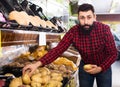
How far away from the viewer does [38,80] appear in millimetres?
2674

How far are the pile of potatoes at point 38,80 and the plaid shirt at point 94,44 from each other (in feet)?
0.74

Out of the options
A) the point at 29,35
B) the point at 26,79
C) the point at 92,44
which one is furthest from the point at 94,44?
the point at 26,79

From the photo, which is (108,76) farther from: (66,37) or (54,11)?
(54,11)

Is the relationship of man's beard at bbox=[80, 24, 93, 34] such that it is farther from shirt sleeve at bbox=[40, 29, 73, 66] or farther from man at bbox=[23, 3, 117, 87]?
shirt sleeve at bbox=[40, 29, 73, 66]

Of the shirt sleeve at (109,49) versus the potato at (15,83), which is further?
the shirt sleeve at (109,49)

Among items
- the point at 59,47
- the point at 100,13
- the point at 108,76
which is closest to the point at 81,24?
the point at 59,47

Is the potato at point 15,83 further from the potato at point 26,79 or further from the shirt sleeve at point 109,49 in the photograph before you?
the shirt sleeve at point 109,49

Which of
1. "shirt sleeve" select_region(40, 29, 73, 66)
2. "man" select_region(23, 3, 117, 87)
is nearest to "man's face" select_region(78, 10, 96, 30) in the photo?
"man" select_region(23, 3, 117, 87)

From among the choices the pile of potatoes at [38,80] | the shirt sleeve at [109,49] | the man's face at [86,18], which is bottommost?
the pile of potatoes at [38,80]

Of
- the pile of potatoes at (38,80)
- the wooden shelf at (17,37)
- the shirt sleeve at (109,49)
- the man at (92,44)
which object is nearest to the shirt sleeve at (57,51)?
the man at (92,44)

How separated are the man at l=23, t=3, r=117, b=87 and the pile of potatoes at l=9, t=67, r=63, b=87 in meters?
0.18

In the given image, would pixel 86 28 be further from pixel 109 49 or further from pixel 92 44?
pixel 109 49

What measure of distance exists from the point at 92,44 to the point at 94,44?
0.9 inches

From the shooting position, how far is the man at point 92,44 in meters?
3.02
